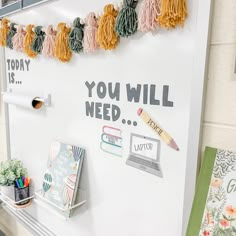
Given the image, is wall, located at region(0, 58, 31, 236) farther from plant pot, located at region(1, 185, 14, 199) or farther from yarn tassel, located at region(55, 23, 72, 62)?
yarn tassel, located at region(55, 23, 72, 62)

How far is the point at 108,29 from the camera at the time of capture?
62 cm

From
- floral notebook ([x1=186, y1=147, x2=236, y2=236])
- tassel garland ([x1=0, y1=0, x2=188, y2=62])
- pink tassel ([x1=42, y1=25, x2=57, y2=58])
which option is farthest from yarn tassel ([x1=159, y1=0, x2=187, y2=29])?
pink tassel ([x1=42, y1=25, x2=57, y2=58])

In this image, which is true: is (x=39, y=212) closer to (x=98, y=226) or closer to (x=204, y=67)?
(x=98, y=226)

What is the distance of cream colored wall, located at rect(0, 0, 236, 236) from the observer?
45 centimetres

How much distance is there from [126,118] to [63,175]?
37 centimetres

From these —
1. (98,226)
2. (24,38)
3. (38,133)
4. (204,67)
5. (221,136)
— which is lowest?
(98,226)

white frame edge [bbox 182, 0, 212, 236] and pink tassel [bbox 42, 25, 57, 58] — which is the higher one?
pink tassel [bbox 42, 25, 57, 58]

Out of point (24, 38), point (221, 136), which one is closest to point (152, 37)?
point (221, 136)

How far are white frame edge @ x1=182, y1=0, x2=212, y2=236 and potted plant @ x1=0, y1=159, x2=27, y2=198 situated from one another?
785 millimetres

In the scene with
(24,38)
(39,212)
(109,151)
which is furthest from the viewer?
(39,212)

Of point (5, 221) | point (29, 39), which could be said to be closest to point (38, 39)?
point (29, 39)

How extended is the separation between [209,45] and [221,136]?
0.19m

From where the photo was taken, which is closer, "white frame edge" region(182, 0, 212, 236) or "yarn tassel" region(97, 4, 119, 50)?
"white frame edge" region(182, 0, 212, 236)

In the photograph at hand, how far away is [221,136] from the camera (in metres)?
0.48
